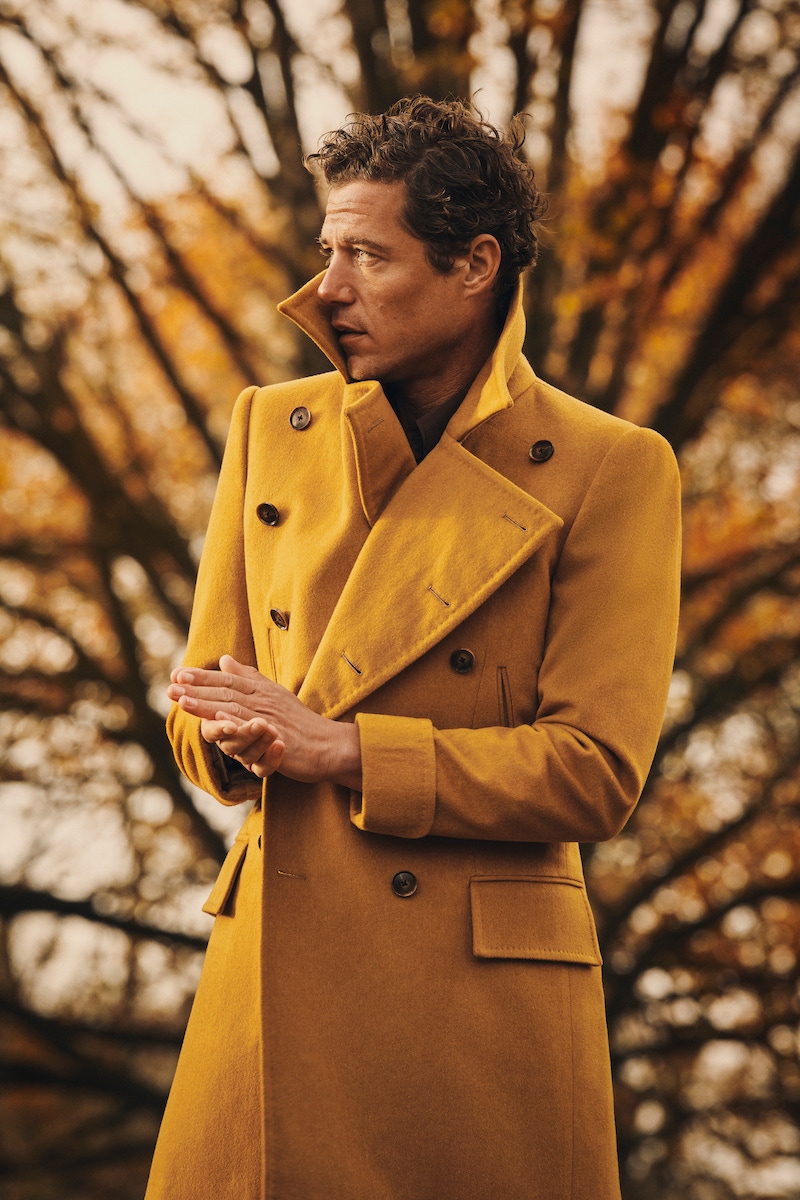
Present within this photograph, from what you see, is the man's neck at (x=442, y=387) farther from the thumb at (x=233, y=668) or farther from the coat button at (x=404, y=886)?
the coat button at (x=404, y=886)

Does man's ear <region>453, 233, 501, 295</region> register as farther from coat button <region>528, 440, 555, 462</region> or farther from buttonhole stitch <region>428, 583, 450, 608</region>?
buttonhole stitch <region>428, 583, 450, 608</region>

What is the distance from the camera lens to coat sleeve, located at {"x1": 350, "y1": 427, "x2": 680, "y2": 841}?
201 centimetres

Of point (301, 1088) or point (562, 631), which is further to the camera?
point (562, 631)

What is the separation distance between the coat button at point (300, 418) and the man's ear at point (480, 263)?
372mm

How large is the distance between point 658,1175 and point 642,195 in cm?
500

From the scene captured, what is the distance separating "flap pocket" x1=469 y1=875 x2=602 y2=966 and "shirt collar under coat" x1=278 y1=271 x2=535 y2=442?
0.76 meters

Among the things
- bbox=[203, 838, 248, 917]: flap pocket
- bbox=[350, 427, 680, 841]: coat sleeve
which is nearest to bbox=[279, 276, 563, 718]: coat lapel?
bbox=[350, 427, 680, 841]: coat sleeve

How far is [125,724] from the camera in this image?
6988 millimetres

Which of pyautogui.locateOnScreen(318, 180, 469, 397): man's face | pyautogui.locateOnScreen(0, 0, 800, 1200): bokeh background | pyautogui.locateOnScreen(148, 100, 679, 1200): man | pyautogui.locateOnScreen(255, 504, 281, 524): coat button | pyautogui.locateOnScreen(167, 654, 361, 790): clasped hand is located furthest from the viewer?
pyautogui.locateOnScreen(0, 0, 800, 1200): bokeh background

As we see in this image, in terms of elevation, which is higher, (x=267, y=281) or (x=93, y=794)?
(x=267, y=281)

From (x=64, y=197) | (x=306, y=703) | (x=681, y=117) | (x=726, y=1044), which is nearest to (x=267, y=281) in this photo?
(x=64, y=197)

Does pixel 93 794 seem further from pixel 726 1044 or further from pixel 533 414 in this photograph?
pixel 533 414

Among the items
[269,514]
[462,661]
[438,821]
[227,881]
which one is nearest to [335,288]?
[269,514]

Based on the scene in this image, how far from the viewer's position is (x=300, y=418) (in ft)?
7.94
